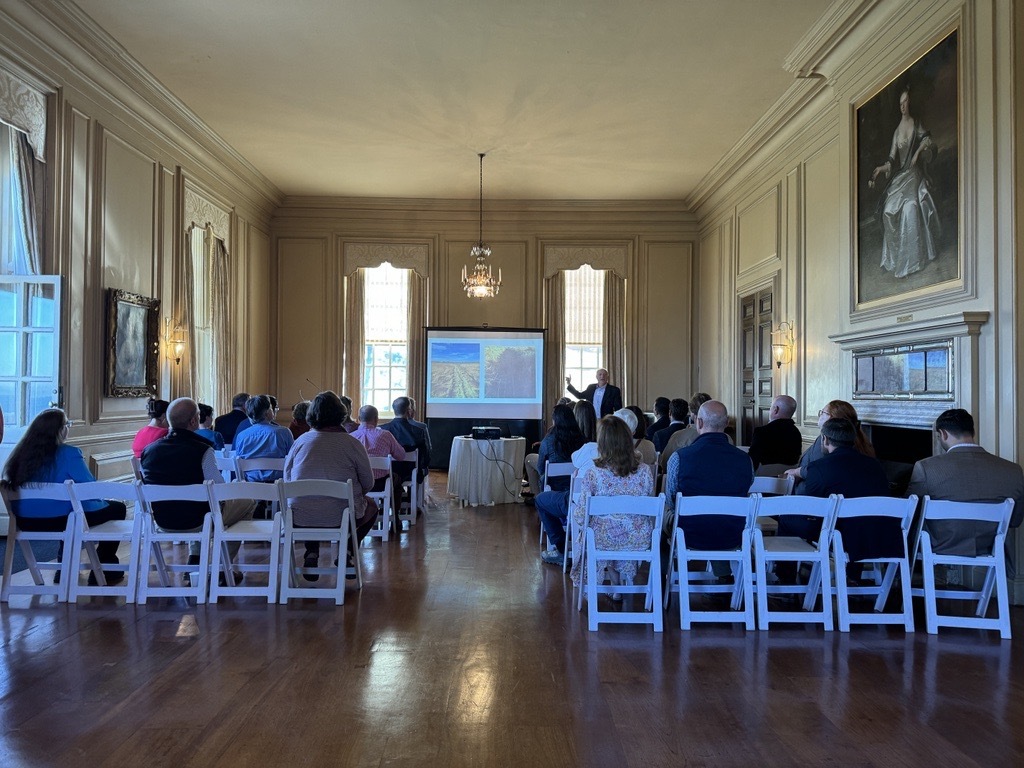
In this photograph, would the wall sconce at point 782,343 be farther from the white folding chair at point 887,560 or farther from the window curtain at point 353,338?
the window curtain at point 353,338

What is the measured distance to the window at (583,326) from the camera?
44.1 ft

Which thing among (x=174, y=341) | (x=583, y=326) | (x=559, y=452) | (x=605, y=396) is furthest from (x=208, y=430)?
(x=583, y=326)

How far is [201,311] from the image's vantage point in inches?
416

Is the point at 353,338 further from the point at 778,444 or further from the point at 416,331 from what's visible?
the point at 778,444

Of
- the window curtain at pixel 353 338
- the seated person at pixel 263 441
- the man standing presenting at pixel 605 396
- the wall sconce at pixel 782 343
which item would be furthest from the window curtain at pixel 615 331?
the seated person at pixel 263 441

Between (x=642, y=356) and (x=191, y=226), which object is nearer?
(x=191, y=226)

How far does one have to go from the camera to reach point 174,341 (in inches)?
361

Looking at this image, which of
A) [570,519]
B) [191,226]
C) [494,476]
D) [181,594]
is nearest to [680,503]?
[570,519]

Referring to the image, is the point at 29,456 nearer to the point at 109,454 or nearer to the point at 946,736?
the point at 109,454

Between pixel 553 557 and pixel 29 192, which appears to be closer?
pixel 553 557

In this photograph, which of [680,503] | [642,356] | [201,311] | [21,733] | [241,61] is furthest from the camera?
[642,356]

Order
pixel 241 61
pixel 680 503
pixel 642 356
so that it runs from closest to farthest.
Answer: pixel 680 503 → pixel 241 61 → pixel 642 356

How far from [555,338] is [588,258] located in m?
1.38

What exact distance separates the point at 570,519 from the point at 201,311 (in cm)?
686
